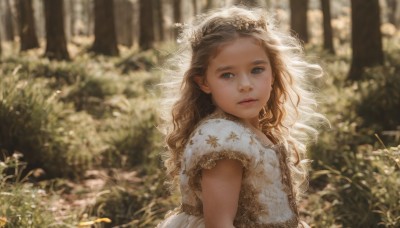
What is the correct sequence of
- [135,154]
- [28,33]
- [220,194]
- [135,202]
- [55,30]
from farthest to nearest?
[28,33], [55,30], [135,154], [135,202], [220,194]

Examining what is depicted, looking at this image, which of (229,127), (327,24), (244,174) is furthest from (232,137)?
(327,24)

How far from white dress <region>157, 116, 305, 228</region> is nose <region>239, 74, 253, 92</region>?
0.46 ft

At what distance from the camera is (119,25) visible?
41719mm

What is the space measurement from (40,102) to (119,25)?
3688 centimetres

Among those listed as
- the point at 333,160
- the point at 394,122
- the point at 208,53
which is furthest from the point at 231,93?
the point at 394,122

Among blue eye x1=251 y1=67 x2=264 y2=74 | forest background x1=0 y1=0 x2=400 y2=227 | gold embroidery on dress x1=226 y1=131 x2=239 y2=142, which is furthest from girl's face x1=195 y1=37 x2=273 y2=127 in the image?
forest background x1=0 y1=0 x2=400 y2=227

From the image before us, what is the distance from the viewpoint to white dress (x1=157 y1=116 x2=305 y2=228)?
2.13 m

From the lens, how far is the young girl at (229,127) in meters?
2.11

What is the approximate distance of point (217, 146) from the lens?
211cm

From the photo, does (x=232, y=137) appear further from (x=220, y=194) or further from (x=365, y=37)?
(x=365, y=37)

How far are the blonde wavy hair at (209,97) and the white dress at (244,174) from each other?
210 millimetres

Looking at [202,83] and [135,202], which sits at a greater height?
[202,83]

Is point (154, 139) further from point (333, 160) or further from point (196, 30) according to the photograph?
point (196, 30)

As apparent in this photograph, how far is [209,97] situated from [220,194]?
0.60 meters
